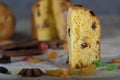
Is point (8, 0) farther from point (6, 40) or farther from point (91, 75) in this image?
point (91, 75)

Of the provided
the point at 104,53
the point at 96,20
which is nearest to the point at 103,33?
the point at 104,53

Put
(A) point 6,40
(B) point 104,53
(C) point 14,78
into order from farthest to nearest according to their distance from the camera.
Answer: (A) point 6,40 → (B) point 104,53 → (C) point 14,78

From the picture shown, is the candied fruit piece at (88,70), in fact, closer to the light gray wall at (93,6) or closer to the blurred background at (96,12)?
the blurred background at (96,12)

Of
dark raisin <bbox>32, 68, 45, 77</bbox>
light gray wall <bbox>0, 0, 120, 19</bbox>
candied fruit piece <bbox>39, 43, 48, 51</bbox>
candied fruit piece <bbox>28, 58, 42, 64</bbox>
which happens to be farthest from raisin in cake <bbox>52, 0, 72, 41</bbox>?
light gray wall <bbox>0, 0, 120, 19</bbox>

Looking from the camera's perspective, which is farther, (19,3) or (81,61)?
(19,3)

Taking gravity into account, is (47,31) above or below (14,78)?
above

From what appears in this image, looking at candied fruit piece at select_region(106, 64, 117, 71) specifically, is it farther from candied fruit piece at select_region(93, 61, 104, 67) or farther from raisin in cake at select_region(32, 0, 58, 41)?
raisin in cake at select_region(32, 0, 58, 41)

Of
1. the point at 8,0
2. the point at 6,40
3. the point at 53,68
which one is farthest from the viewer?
the point at 8,0
